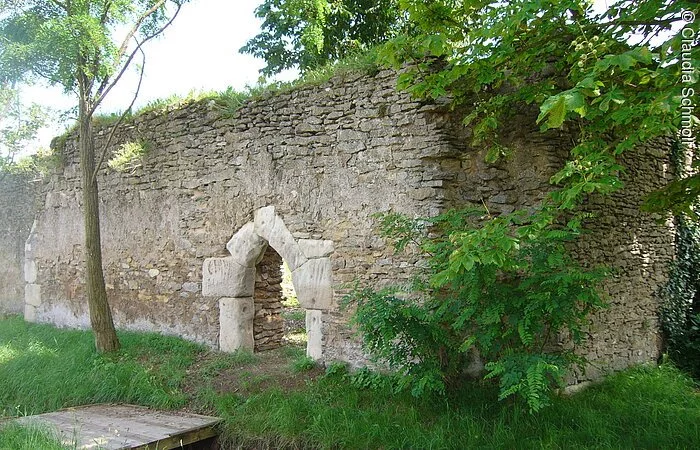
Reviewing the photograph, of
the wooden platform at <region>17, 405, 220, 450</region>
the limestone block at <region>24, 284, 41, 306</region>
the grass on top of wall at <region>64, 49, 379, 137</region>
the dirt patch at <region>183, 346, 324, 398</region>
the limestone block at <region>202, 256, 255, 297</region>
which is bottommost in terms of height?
the wooden platform at <region>17, 405, 220, 450</region>

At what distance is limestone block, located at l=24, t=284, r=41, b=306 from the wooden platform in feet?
15.8

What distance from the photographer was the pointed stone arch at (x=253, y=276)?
6160 mm

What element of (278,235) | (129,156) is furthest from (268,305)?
(129,156)

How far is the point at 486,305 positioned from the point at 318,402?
1759mm

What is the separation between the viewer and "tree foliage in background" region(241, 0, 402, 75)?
12477 millimetres

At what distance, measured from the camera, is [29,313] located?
10125 mm

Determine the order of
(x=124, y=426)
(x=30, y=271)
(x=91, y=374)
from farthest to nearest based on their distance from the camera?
(x=30, y=271) → (x=91, y=374) → (x=124, y=426)

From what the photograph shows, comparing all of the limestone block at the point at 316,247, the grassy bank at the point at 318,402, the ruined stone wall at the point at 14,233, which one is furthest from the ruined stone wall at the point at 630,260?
the ruined stone wall at the point at 14,233

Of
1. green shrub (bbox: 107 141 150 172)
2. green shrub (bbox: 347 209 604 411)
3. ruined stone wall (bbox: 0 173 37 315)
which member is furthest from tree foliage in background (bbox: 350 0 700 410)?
ruined stone wall (bbox: 0 173 37 315)

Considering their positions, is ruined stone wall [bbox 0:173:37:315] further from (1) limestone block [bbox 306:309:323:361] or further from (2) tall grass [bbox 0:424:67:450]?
(1) limestone block [bbox 306:309:323:361]

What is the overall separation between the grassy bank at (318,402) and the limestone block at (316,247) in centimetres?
111

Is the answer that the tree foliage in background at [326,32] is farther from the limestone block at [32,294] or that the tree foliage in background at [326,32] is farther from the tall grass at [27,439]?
the tall grass at [27,439]

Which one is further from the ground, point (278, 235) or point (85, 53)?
point (85, 53)

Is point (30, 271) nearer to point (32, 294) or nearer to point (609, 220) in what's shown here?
point (32, 294)
